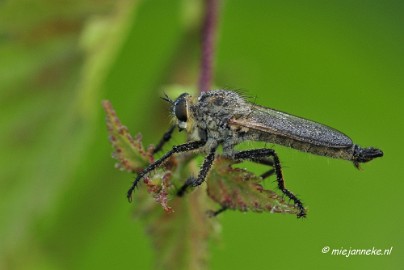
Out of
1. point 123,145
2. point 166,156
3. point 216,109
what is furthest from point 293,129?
point 123,145

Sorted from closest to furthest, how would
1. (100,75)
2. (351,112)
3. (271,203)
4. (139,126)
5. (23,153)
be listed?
(271,203) < (100,75) < (23,153) < (139,126) < (351,112)

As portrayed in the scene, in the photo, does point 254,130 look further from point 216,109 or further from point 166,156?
point 166,156

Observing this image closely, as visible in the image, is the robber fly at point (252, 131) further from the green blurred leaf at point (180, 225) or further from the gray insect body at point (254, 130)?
the green blurred leaf at point (180, 225)

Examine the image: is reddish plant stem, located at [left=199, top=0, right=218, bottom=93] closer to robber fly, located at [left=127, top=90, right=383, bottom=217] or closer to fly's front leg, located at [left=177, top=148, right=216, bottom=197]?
robber fly, located at [left=127, top=90, right=383, bottom=217]

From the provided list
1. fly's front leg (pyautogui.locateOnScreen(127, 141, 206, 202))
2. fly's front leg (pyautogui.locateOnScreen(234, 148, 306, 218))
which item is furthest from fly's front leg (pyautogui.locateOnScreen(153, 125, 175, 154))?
fly's front leg (pyautogui.locateOnScreen(234, 148, 306, 218))

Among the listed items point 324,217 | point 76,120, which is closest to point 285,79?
point 324,217

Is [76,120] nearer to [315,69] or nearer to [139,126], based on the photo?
[139,126]
